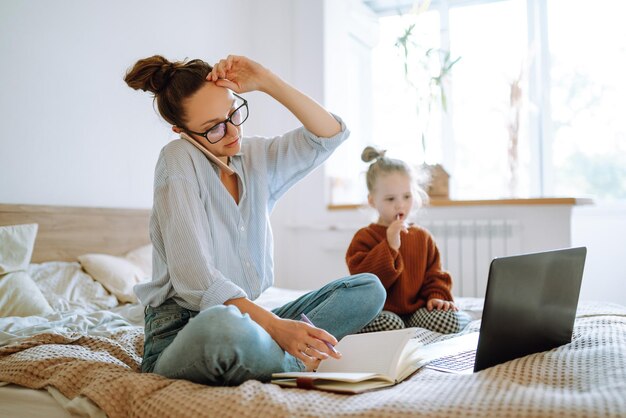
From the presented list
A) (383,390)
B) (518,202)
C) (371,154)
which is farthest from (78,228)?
(518,202)

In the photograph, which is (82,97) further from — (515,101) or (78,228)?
(515,101)

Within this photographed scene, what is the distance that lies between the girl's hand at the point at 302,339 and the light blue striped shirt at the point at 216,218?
0.11 meters

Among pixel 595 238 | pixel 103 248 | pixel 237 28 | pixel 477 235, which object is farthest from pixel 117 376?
pixel 237 28

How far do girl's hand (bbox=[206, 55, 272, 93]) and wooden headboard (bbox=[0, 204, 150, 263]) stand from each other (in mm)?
1168

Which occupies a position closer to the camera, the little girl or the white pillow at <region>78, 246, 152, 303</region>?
the little girl

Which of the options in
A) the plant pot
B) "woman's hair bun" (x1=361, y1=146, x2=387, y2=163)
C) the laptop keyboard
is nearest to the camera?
the laptop keyboard

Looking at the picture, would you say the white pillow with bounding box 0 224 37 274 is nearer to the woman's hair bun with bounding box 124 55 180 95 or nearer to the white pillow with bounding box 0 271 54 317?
the white pillow with bounding box 0 271 54 317

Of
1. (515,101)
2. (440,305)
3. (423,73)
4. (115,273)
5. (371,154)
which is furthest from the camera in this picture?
(423,73)

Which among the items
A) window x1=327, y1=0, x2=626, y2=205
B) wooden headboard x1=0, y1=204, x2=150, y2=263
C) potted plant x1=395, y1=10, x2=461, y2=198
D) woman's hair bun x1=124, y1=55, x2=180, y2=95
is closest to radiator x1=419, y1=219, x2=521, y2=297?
window x1=327, y1=0, x2=626, y2=205

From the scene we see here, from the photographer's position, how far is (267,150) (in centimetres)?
158

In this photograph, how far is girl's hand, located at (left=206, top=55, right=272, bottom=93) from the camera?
1380 mm

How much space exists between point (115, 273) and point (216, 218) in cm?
109

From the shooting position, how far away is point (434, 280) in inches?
76.6

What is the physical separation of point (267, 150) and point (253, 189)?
129 millimetres
